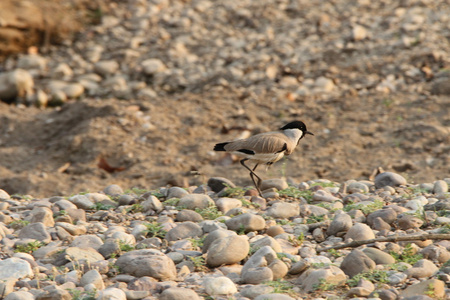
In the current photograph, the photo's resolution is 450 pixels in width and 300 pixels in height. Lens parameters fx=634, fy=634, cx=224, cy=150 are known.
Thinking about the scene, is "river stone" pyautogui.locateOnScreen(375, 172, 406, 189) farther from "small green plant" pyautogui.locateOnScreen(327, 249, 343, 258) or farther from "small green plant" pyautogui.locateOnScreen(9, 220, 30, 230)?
"small green plant" pyautogui.locateOnScreen(9, 220, 30, 230)

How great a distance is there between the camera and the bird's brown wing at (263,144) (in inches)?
216

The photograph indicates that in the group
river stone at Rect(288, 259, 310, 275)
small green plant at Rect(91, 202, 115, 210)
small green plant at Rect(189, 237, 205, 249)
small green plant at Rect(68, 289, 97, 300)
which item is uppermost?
river stone at Rect(288, 259, 310, 275)

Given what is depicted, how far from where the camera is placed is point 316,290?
362cm

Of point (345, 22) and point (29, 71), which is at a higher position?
point (345, 22)

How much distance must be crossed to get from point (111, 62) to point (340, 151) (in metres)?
5.03

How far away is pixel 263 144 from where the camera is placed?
5.50 meters

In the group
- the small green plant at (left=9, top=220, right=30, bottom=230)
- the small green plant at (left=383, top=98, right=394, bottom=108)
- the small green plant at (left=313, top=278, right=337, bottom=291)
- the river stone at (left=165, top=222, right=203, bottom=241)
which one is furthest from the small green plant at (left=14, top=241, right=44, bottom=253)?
the small green plant at (left=383, top=98, right=394, bottom=108)

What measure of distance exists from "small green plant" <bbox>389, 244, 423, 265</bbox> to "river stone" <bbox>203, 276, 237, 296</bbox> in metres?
1.14

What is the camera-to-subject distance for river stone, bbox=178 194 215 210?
510cm

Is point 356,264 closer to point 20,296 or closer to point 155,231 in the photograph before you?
point 155,231

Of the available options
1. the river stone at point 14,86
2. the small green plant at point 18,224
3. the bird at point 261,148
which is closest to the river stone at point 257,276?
the bird at point 261,148

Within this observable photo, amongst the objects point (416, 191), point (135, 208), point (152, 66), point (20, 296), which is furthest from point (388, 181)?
point (152, 66)

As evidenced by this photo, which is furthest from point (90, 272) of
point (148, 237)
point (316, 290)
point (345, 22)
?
point (345, 22)

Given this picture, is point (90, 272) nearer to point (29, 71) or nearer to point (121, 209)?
point (121, 209)
